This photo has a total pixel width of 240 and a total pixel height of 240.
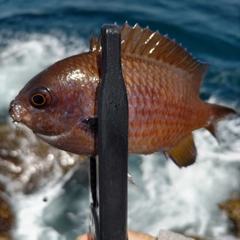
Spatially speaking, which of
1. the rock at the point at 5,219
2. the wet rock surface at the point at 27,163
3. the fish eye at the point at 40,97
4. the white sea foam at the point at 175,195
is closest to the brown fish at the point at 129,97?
the fish eye at the point at 40,97

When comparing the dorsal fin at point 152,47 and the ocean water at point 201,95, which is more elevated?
the ocean water at point 201,95

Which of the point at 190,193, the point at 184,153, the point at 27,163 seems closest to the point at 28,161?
the point at 27,163

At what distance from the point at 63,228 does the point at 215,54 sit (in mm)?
4312

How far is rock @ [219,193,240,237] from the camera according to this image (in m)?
4.00

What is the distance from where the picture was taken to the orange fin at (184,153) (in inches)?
60.3

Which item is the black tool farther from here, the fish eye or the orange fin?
the orange fin

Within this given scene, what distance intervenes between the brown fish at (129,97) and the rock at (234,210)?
2.83 metres

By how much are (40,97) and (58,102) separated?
0.18ft

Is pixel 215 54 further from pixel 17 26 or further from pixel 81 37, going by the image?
pixel 17 26

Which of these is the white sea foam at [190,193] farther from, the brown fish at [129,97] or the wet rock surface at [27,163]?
the brown fish at [129,97]

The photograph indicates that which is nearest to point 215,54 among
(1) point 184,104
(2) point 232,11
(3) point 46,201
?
(2) point 232,11

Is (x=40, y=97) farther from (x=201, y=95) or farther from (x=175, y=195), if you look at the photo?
(x=201, y=95)

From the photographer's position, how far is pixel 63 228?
4.18 m

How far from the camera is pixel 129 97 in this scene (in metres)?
1.29
